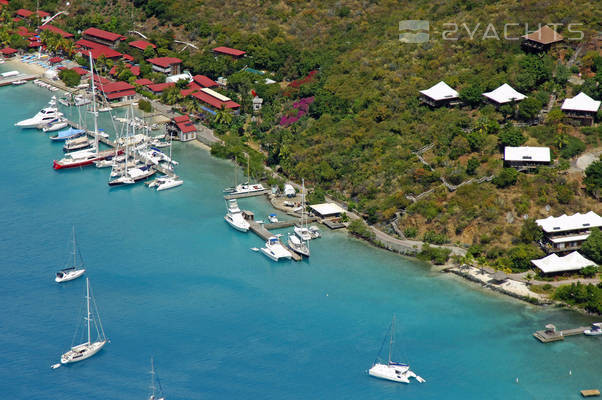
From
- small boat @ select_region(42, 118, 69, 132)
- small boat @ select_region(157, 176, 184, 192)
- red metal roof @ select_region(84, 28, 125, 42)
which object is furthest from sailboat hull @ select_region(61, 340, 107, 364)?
red metal roof @ select_region(84, 28, 125, 42)

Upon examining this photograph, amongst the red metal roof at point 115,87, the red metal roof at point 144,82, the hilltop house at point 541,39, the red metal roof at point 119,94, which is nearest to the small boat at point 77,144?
the red metal roof at point 119,94

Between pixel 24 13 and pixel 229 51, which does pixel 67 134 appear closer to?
pixel 229 51

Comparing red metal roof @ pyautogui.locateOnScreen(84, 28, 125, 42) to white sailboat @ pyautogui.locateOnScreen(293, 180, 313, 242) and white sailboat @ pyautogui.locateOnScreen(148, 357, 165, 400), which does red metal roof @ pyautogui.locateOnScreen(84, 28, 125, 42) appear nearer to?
white sailboat @ pyautogui.locateOnScreen(293, 180, 313, 242)

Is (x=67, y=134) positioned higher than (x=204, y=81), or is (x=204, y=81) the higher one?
(x=204, y=81)

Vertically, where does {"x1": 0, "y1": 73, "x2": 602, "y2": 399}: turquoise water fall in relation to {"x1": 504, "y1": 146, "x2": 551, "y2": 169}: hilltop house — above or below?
below

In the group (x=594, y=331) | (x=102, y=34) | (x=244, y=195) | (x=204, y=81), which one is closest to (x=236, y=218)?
(x=244, y=195)

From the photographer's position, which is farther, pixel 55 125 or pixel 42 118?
pixel 42 118
